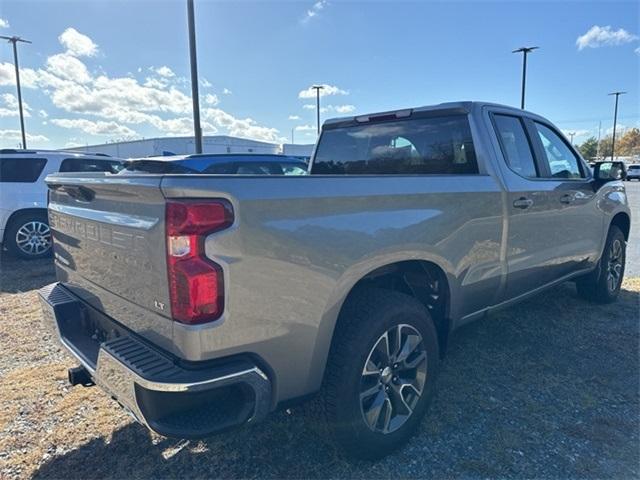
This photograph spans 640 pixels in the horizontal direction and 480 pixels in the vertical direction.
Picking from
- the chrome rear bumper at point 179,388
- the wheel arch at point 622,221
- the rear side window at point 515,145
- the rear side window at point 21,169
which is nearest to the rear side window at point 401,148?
the rear side window at point 515,145

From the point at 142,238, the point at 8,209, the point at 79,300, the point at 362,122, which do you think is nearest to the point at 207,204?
the point at 142,238

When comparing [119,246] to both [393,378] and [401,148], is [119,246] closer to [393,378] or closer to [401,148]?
[393,378]

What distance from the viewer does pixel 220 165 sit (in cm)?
766

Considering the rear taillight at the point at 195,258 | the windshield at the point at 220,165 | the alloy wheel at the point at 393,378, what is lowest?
the alloy wheel at the point at 393,378

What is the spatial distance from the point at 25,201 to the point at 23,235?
576 millimetres

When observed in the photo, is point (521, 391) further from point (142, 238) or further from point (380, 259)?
point (142, 238)

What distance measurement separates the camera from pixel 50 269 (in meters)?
7.12

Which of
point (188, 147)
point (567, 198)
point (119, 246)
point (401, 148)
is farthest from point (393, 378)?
point (188, 147)

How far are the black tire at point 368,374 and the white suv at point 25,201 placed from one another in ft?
24.0

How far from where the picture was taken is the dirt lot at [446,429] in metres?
2.43

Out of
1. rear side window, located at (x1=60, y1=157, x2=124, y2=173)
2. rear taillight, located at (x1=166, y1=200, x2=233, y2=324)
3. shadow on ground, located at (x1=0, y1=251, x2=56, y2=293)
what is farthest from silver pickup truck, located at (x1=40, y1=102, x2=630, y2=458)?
rear side window, located at (x1=60, y1=157, x2=124, y2=173)

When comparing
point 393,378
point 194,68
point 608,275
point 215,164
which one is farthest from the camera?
point 194,68

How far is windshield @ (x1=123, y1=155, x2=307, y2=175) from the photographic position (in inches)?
285

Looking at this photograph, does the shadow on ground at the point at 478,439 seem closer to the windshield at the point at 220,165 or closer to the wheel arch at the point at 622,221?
the wheel arch at the point at 622,221
